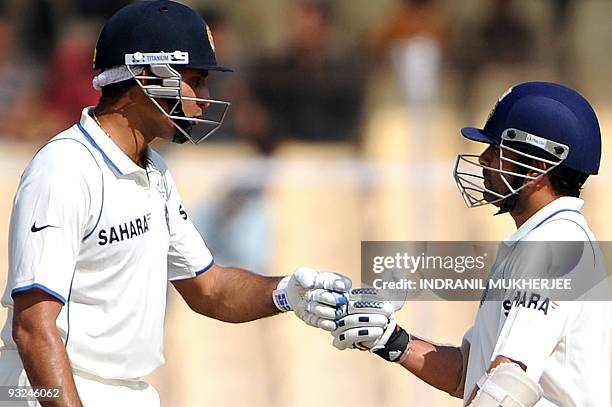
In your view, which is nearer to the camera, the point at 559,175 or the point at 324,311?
the point at 559,175

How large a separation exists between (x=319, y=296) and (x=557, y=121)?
0.97m

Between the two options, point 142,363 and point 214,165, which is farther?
point 214,165

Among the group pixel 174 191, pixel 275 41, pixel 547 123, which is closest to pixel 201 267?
pixel 174 191

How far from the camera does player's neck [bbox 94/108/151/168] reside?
4359mm

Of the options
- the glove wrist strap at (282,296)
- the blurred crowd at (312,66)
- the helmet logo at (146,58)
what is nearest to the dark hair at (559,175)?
the glove wrist strap at (282,296)

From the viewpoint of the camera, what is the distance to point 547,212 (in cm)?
418

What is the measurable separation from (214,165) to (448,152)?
4.09 ft

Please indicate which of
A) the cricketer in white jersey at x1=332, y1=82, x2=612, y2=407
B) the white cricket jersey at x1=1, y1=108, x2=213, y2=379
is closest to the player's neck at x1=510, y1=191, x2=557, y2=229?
the cricketer in white jersey at x1=332, y1=82, x2=612, y2=407

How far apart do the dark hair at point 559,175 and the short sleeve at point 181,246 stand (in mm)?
1172

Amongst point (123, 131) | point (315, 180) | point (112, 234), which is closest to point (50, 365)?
point (112, 234)

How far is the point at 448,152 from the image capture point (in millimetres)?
7266

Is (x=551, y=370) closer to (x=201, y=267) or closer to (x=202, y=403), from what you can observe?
(x=201, y=267)

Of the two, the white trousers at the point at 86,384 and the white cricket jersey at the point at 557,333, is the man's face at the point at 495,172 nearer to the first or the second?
the white cricket jersey at the point at 557,333

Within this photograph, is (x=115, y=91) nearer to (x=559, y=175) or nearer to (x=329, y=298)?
(x=329, y=298)
